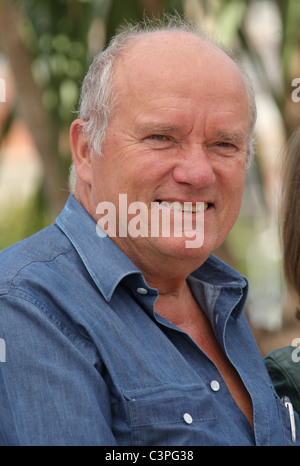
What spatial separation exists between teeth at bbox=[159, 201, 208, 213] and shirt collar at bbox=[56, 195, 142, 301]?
7.2 inches

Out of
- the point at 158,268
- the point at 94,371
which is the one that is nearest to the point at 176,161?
the point at 158,268

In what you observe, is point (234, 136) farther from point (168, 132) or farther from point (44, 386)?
point (44, 386)

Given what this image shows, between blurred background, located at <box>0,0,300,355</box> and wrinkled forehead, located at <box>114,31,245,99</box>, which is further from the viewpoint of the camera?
blurred background, located at <box>0,0,300,355</box>

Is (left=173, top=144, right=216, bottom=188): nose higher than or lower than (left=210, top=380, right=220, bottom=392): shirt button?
higher

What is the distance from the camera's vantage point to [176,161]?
1.89m

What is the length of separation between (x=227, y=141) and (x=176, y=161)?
175 mm

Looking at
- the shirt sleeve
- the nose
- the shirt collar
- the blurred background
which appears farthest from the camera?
the blurred background

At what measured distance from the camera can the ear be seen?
202 centimetres

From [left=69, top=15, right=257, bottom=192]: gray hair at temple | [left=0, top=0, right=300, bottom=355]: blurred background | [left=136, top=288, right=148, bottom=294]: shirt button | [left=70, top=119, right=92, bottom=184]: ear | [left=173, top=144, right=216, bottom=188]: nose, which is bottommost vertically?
[left=136, top=288, right=148, bottom=294]: shirt button

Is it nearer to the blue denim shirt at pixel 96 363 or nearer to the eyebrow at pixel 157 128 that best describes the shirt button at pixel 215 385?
the blue denim shirt at pixel 96 363

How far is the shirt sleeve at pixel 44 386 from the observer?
1.52 meters

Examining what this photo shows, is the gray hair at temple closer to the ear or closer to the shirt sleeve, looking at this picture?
the ear

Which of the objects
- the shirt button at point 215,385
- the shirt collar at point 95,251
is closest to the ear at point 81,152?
the shirt collar at point 95,251

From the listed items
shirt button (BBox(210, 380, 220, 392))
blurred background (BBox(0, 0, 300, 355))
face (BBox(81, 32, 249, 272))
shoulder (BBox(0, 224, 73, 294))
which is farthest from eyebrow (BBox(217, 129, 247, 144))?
blurred background (BBox(0, 0, 300, 355))
